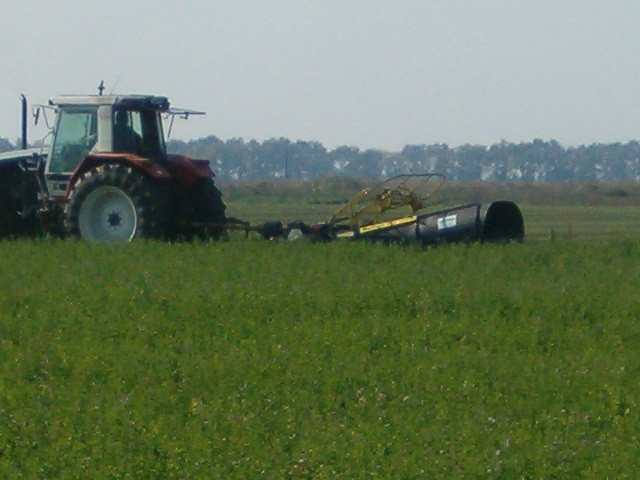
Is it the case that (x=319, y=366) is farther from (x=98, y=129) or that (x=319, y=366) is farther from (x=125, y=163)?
(x=98, y=129)

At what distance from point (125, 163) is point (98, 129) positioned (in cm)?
71

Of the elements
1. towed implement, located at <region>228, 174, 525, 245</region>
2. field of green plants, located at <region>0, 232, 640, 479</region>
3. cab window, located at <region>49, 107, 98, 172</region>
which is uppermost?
cab window, located at <region>49, 107, 98, 172</region>

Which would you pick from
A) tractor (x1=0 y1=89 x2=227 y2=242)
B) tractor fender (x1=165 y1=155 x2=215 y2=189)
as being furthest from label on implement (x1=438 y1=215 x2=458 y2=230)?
tractor fender (x1=165 y1=155 x2=215 y2=189)

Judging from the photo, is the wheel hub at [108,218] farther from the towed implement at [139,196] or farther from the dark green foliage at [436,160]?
the dark green foliage at [436,160]

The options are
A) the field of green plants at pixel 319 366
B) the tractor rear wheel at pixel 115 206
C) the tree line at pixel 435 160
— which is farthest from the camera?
the tree line at pixel 435 160

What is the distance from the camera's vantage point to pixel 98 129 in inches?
658

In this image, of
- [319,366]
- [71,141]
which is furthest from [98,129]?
[319,366]

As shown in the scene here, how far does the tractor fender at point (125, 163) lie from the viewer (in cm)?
1611

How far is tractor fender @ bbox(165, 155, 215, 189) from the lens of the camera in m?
17.0

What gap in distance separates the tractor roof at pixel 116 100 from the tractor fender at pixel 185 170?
767 millimetres

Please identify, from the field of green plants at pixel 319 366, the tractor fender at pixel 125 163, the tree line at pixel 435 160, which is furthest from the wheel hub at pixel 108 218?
the tree line at pixel 435 160

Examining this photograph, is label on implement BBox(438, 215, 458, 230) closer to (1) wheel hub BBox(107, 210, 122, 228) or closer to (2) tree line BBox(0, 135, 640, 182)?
(1) wheel hub BBox(107, 210, 122, 228)

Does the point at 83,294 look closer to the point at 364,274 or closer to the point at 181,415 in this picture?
the point at 364,274

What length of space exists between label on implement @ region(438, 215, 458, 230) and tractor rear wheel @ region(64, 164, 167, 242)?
133 inches
